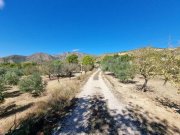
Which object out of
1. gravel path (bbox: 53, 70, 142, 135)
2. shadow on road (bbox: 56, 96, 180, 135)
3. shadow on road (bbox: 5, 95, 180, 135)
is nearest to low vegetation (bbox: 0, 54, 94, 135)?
shadow on road (bbox: 5, 95, 180, 135)

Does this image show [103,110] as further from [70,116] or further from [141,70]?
[141,70]

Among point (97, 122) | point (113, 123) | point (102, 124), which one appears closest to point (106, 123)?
point (102, 124)

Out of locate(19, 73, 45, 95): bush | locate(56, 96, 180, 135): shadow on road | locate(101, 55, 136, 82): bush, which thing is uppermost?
locate(101, 55, 136, 82): bush

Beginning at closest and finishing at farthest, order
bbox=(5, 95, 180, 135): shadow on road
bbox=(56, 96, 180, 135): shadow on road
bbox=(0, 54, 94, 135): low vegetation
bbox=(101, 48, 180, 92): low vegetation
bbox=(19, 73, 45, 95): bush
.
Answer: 1. bbox=(5, 95, 180, 135): shadow on road
2. bbox=(56, 96, 180, 135): shadow on road
3. bbox=(0, 54, 94, 135): low vegetation
4. bbox=(101, 48, 180, 92): low vegetation
5. bbox=(19, 73, 45, 95): bush

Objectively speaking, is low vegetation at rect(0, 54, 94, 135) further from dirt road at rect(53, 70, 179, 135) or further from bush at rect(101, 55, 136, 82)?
bush at rect(101, 55, 136, 82)

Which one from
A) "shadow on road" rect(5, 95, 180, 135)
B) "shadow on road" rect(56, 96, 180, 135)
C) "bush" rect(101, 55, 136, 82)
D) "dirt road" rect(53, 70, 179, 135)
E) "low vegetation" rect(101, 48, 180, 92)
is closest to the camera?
"shadow on road" rect(5, 95, 180, 135)

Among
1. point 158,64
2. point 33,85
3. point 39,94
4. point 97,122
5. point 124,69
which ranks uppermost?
point 158,64

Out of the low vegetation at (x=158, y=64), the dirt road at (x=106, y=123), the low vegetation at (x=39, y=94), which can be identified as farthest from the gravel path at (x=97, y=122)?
the low vegetation at (x=158, y=64)

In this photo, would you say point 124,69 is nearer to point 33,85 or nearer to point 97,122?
point 33,85

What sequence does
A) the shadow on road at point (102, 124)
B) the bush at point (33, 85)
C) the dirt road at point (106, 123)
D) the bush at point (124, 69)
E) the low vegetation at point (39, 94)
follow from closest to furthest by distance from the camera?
the shadow on road at point (102, 124) → the dirt road at point (106, 123) → the low vegetation at point (39, 94) → the bush at point (33, 85) → the bush at point (124, 69)

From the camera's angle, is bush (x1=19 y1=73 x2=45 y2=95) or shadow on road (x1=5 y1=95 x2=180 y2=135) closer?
shadow on road (x1=5 y1=95 x2=180 y2=135)

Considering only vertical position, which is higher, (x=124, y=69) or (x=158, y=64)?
(x=158, y=64)

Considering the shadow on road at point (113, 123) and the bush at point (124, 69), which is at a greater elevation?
the bush at point (124, 69)

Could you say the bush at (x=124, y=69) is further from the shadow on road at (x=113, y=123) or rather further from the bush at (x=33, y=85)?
the bush at (x=33, y=85)
